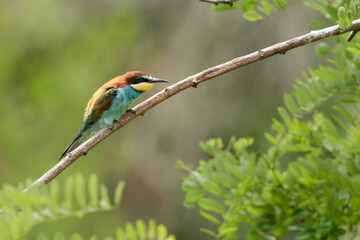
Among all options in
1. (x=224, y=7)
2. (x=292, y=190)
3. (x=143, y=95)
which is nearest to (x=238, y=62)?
(x=224, y=7)

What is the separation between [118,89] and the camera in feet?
6.48

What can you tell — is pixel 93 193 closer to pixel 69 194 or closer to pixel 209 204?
pixel 69 194

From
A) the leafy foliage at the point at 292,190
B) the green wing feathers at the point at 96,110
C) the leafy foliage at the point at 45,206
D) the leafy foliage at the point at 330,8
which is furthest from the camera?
the green wing feathers at the point at 96,110

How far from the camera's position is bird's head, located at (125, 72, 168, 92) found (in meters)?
1.84

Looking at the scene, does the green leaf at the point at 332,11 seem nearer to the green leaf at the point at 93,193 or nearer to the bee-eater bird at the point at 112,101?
the green leaf at the point at 93,193

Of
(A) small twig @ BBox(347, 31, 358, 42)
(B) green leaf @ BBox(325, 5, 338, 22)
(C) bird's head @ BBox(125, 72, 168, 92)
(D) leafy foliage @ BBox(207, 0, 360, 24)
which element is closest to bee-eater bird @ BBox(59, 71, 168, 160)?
(C) bird's head @ BBox(125, 72, 168, 92)

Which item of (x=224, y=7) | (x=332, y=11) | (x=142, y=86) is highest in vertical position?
(x=142, y=86)

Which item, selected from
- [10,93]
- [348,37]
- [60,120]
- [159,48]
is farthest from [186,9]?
[348,37]

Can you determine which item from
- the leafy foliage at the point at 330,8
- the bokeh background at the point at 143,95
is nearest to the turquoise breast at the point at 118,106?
the leafy foliage at the point at 330,8

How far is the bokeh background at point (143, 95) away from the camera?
4.20 m

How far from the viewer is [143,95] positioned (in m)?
5.03

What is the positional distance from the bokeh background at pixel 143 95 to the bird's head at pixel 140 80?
2.00 metres

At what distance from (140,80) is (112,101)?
119 millimetres

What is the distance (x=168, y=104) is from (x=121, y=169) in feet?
2.62
